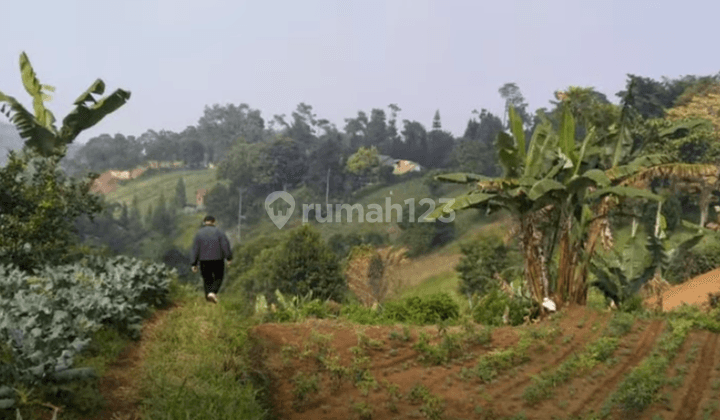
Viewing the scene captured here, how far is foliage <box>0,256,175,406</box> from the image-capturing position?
5.07 metres

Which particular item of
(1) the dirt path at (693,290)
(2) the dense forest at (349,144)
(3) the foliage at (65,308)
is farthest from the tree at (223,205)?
(3) the foliage at (65,308)

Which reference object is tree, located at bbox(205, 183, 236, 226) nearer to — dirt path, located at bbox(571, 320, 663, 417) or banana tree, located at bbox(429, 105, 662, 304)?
banana tree, located at bbox(429, 105, 662, 304)

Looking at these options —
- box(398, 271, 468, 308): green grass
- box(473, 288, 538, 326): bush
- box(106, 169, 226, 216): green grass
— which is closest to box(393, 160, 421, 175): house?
box(106, 169, 226, 216): green grass

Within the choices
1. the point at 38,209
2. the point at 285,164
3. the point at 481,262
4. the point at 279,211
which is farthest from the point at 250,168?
the point at 38,209

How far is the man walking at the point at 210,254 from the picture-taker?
10.1 m

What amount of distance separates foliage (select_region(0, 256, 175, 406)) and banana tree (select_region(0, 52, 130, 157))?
2031mm

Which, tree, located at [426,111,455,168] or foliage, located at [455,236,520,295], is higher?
tree, located at [426,111,455,168]

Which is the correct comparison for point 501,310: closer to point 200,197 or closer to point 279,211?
point 279,211

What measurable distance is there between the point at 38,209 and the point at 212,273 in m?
2.55

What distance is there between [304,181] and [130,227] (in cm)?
1954

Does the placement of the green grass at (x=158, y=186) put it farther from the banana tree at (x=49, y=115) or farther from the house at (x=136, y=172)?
the banana tree at (x=49, y=115)

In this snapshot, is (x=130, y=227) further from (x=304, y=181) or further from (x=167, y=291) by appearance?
(x=167, y=291)

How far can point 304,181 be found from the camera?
278 feet

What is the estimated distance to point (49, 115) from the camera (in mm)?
12289
